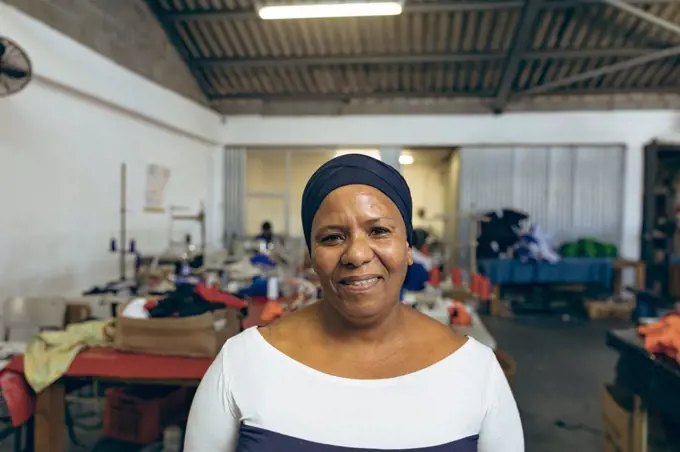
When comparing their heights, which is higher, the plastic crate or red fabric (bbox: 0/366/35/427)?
red fabric (bbox: 0/366/35/427)

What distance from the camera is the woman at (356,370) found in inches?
36.5

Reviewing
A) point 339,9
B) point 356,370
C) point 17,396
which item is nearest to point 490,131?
point 339,9

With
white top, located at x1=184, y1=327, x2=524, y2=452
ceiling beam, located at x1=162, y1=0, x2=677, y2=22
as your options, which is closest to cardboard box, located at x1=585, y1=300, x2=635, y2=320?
ceiling beam, located at x1=162, y1=0, x2=677, y2=22

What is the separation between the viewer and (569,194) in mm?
7488

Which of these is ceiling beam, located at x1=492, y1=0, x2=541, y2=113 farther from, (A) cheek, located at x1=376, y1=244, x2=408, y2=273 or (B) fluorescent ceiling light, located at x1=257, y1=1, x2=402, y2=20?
(A) cheek, located at x1=376, y1=244, x2=408, y2=273

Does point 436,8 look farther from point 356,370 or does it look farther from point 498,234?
point 356,370

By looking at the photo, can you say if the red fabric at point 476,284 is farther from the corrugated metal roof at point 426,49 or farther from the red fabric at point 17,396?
the corrugated metal roof at point 426,49

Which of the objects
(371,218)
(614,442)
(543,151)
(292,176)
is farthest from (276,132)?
(371,218)

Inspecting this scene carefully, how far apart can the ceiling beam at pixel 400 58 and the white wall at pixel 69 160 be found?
47.7 inches

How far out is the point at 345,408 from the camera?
931 mm

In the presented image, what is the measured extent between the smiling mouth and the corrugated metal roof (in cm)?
527

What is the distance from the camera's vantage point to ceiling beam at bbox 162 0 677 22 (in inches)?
216

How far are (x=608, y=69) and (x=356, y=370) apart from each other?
262 inches

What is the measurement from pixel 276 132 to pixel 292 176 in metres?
0.74
